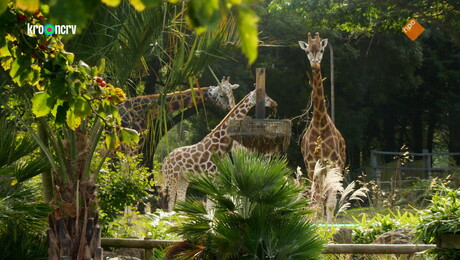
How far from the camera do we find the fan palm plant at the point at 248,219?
562cm

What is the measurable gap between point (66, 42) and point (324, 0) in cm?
1500

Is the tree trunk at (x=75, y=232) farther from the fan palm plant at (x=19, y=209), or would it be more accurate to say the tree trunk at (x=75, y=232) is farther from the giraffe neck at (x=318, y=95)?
the giraffe neck at (x=318, y=95)

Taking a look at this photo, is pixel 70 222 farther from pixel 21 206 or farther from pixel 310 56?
pixel 310 56

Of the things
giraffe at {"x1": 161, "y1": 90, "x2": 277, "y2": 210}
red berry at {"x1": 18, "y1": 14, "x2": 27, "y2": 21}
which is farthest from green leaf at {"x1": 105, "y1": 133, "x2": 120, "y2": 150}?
giraffe at {"x1": 161, "y1": 90, "x2": 277, "y2": 210}

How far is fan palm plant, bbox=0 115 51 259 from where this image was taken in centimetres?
651

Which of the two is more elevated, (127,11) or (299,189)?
(127,11)

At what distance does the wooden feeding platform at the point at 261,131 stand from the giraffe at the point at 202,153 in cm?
267

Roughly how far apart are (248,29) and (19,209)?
5.39 m

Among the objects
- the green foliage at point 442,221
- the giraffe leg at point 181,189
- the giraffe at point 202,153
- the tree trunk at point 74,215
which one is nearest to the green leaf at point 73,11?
the tree trunk at point 74,215

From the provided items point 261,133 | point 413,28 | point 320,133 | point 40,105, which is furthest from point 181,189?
point 40,105

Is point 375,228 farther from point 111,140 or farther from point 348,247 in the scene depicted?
point 111,140

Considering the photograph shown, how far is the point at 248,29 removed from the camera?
134cm

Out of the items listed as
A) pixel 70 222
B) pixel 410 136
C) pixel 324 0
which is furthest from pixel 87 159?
pixel 410 136

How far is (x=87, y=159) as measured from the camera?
19.8 ft
